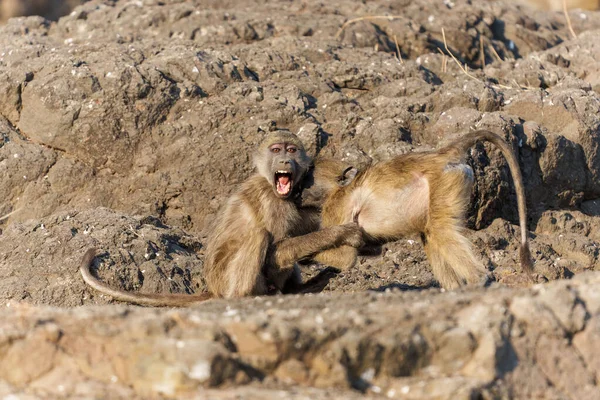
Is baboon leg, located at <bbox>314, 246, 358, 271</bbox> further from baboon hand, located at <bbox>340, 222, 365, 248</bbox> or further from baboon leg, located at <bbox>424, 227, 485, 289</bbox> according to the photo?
baboon leg, located at <bbox>424, 227, 485, 289</bbox>

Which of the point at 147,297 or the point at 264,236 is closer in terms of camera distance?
the point at 264,236

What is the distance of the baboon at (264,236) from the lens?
18.9 ft

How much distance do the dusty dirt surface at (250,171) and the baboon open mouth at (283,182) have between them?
83cm

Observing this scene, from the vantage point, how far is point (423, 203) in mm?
5590

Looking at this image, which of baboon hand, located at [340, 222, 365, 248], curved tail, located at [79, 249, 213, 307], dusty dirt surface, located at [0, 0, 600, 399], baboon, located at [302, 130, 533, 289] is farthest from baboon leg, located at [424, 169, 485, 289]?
curved tail, located at [79, 249, 213, 307]

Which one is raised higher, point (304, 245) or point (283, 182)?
point (283, 182)

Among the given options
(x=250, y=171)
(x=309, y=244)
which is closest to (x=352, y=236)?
(x=309, y=244)

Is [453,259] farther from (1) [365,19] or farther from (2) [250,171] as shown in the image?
(1) [365,19]

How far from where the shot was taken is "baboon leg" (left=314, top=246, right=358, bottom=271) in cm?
573

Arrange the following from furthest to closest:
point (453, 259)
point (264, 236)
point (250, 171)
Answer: point (250, 171)
point (264, 236)
point (453, 259)

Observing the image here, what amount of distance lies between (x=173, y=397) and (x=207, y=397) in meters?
0.15

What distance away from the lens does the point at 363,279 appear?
6.81 metres

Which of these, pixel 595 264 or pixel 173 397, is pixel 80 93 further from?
pixel 173 397

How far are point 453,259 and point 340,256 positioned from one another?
73cm
